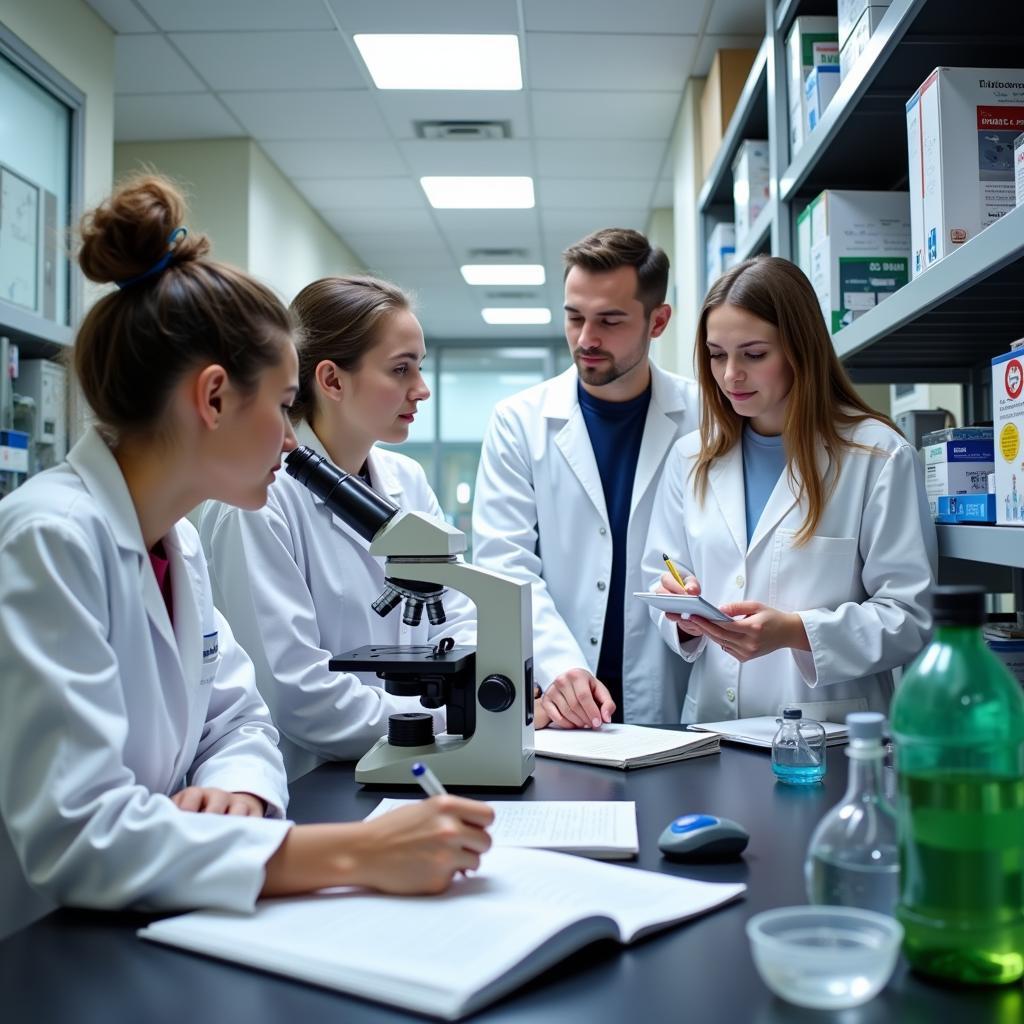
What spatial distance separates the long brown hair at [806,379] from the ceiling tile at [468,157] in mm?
2902

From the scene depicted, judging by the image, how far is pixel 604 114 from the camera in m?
4.06

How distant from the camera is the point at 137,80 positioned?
3.77 metres

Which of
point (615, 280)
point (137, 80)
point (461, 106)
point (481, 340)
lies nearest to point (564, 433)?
point (615, 280)

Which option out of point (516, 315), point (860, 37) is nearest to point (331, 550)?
point (860, 37)

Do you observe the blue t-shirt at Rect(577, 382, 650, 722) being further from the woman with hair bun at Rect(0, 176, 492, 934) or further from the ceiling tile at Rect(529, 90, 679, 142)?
the ceiling tile at Rect(529, 90, 679, 142)

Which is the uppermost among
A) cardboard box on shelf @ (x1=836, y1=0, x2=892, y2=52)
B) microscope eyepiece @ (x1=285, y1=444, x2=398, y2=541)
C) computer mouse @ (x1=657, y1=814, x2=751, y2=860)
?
cardboard box on shelf @ (x1=836, y1=0, x2=892, y2=52)

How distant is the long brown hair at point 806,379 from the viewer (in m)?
1.63

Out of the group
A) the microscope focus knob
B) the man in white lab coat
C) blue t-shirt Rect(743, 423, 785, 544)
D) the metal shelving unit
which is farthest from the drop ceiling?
the microscope focus knob

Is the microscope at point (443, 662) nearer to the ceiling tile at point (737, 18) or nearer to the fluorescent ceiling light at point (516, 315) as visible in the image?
the ceiling tile at point (737, 18)

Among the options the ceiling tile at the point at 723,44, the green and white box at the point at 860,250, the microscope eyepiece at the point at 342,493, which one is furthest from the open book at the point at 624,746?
the ceiling tile at the point at 723,44

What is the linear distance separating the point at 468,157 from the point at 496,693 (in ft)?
12.4

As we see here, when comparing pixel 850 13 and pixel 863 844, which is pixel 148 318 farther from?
pixel 850 13

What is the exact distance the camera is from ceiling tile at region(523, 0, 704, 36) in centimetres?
319

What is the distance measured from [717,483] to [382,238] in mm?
4487
